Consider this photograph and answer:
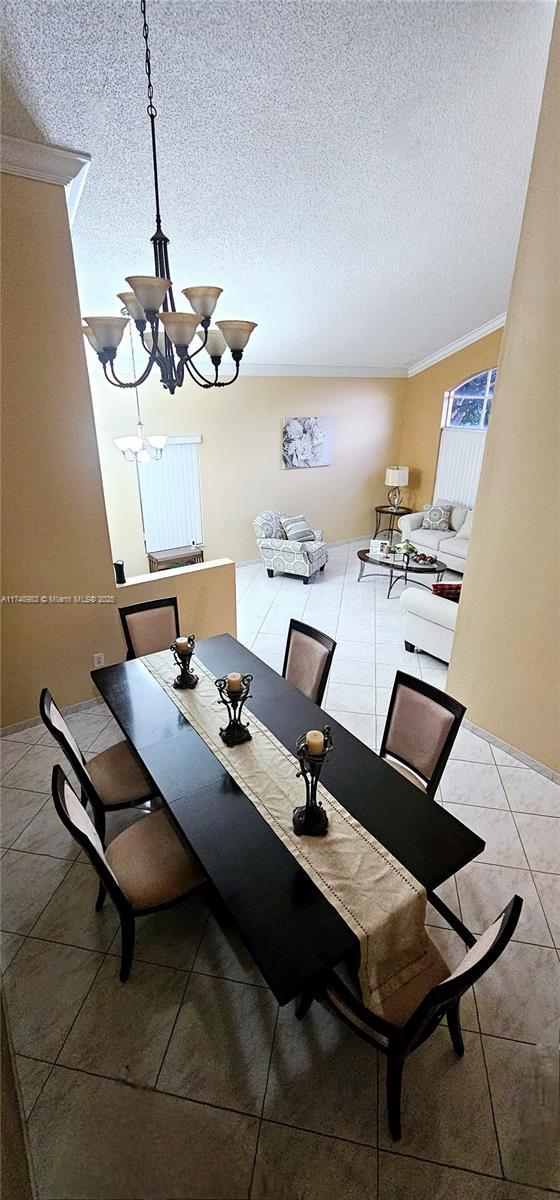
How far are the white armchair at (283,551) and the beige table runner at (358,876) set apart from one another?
4289 mm

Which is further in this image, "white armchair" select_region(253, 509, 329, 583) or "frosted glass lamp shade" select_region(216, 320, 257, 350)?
"white armchair" select_region(253, 509, 329, 583)

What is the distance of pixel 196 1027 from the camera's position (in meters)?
1.79

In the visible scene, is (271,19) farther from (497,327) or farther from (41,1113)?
(497,327)

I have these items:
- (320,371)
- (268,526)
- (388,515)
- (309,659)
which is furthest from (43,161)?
(388,515)

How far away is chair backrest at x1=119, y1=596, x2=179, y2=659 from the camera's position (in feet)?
10.3

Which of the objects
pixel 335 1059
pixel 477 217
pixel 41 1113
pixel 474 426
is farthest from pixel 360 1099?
pixel 474 426

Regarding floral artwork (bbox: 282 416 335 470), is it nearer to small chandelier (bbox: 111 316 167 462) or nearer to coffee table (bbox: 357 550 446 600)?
coffee table (bbox: 357 550 446 600)

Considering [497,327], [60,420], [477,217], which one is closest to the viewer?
[60,420]

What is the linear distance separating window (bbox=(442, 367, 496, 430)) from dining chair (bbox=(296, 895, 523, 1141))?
694 centimetres

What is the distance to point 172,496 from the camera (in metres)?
6.27

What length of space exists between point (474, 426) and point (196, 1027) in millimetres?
7448

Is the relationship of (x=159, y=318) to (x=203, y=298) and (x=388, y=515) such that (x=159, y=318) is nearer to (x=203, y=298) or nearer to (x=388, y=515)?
(x=203, y=298)

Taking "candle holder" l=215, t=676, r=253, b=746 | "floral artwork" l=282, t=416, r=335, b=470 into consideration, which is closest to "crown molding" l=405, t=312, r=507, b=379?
"floral artwork" l=282, t=416, r=335, b=470

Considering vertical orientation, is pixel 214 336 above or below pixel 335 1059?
above
